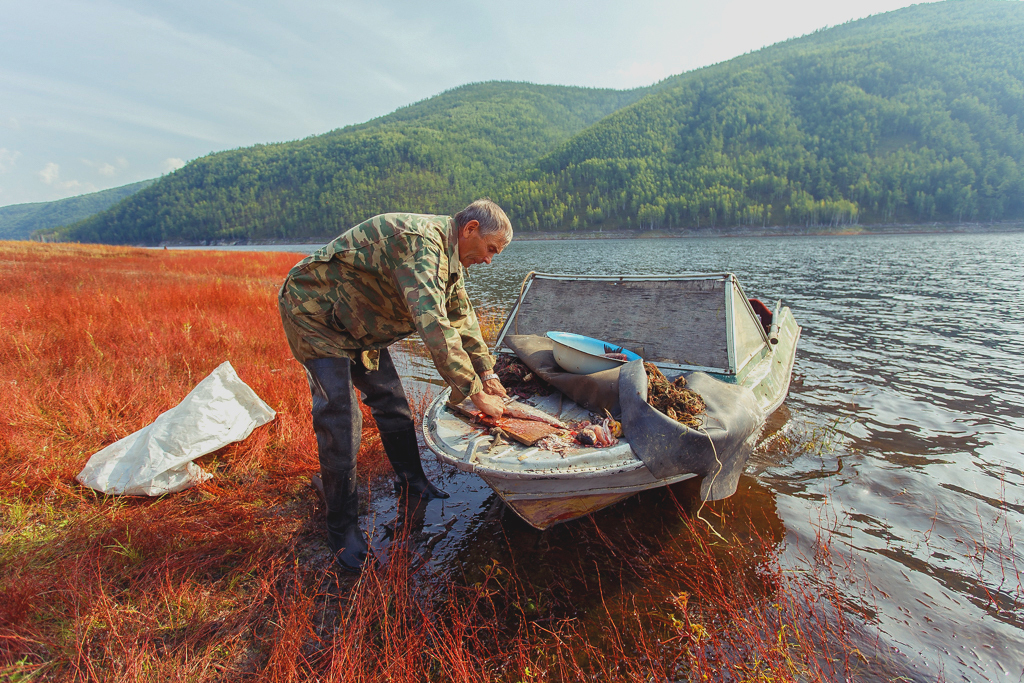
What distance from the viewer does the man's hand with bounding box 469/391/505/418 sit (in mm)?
2988

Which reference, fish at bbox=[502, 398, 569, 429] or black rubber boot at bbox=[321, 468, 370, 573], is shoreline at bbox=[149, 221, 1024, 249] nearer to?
fish at bbox=[502, 398, 569, 429]

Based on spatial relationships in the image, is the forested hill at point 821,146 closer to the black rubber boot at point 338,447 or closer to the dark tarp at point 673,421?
the dark tarp at point 673,421

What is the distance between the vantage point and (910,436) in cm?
567

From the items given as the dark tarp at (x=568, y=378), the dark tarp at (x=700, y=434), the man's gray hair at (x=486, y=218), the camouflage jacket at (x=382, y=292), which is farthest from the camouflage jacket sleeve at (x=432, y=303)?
the dark tarp at (x=568, y=378)

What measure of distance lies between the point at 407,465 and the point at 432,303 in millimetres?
2063

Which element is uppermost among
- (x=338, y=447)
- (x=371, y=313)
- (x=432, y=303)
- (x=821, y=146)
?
(x=821, y=146)

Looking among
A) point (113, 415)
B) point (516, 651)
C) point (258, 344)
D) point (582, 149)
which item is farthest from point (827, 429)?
point (582, 149)

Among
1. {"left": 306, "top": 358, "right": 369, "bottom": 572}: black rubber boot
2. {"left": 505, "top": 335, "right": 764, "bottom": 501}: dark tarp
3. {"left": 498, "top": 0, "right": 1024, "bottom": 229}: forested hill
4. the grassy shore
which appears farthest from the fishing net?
{"left": 498, "top": 0, "right": 1024, "bottom": 229}: forested hill

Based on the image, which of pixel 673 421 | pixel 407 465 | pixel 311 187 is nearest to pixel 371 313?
pixel 407 465

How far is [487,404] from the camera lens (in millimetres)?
3029

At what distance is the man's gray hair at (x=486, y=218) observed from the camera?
2727 millimetres

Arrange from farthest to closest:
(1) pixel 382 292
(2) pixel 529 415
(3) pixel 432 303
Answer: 1. (2) pixel 529 415
2. (1) pixel 382 292
3. (3) pixel 432 303

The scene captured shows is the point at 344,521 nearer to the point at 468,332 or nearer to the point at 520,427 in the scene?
the point at 520,427

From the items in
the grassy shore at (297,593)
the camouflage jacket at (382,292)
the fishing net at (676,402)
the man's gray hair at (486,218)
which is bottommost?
the grassy shore at (297,593)
